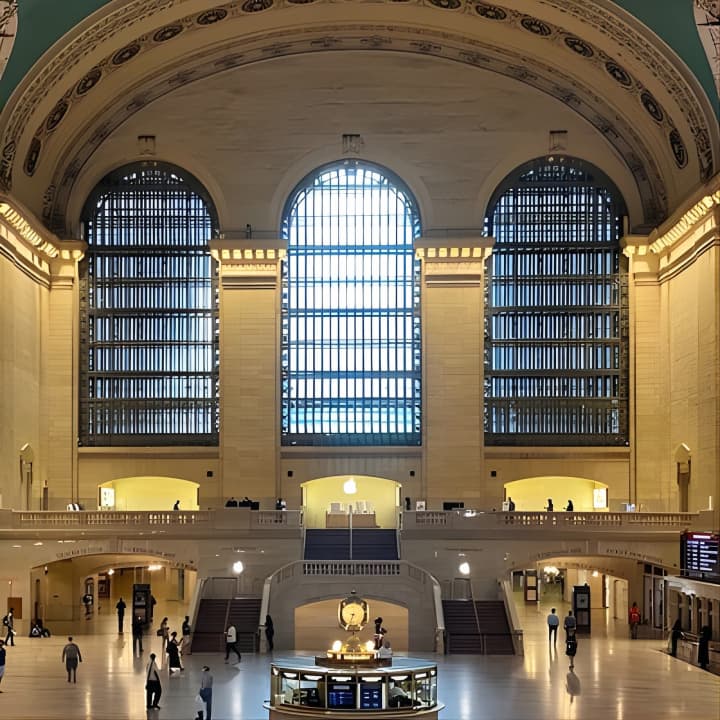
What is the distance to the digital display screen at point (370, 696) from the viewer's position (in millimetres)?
25781

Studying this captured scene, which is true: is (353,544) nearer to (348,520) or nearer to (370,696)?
(348,520)

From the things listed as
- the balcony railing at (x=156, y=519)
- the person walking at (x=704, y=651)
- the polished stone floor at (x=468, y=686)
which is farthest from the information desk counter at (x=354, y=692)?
the balcony railing at (x=156, y=519)

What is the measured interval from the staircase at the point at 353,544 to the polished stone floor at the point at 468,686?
5.74m

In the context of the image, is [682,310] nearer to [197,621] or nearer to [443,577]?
[443,577]

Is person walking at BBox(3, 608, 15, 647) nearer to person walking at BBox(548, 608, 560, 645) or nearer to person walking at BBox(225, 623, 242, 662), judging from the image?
person walking at BBox(225, 623, 242, 662)

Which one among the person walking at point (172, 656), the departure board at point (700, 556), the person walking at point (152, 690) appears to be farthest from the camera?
the departure board at point (700, 556)

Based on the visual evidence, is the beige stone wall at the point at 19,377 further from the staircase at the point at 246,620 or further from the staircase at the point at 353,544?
the staircase at the point at 353,544

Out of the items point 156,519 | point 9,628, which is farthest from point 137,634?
point 156,519

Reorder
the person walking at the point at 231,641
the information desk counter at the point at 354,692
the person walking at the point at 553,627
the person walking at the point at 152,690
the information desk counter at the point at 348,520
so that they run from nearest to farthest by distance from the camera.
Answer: the information desk counter at the point at 354,692 < the person walking at the point at 152,690 < the person walking at the point at 231,641 < the person walking at the point at 553,627 < the information desk counter at the point at 348,520

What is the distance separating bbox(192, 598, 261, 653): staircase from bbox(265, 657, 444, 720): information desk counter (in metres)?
11.3

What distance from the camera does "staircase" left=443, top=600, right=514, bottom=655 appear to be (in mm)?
37578

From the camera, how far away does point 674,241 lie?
156ft

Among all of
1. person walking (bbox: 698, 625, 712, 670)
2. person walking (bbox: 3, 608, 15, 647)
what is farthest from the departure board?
person walking (bbox: 3, 608, 15, 647)

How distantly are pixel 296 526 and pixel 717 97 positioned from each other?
1651 cm
